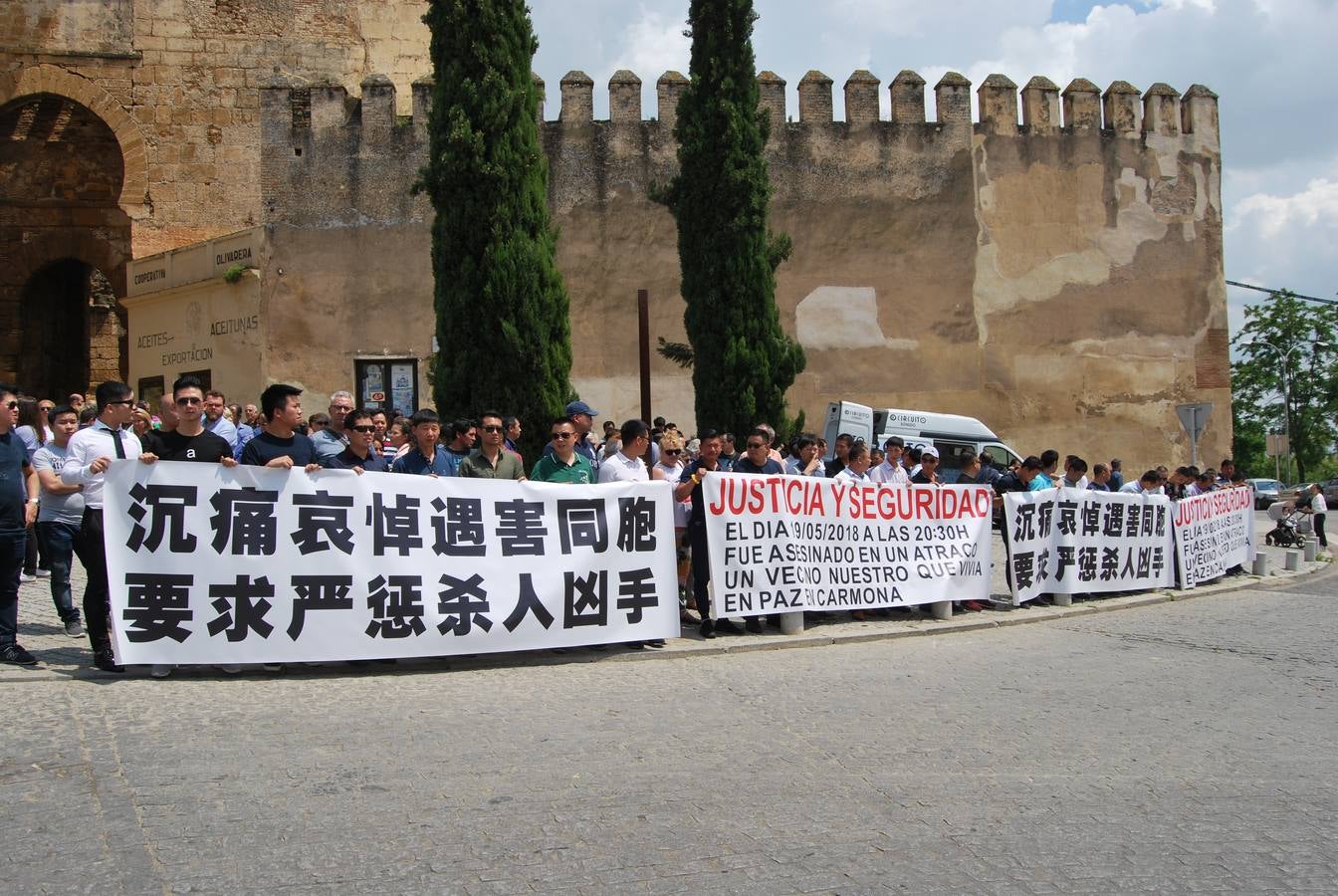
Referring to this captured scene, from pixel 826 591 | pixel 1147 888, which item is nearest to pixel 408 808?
pixel 1147 888

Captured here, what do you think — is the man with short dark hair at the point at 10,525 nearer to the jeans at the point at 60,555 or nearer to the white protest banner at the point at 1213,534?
the jeans at the point at 60,555

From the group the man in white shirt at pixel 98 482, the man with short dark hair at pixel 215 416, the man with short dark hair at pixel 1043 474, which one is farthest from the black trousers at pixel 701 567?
the man with short dark hair at pixel 215 416

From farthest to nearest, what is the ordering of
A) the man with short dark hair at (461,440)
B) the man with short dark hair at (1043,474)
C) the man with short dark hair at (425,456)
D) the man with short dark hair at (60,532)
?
the man with short dark hair at (1043,474), the man with short dark hair at (461,440), the man with short dark hair at (425,456), the man with short dark hair at (60,532)

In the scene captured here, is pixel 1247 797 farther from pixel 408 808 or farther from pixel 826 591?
pixel 826 591

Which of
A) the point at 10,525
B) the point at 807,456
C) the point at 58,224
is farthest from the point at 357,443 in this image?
the point at 58,224

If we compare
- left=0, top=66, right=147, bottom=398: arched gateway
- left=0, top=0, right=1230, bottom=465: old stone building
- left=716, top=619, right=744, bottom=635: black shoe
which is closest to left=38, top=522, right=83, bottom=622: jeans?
left=716, top=619, right=744, bottom=635: black shoe

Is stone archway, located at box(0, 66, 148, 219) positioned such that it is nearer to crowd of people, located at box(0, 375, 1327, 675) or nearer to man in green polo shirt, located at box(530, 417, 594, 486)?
crowd of people, located at box(0, 375, 1327, 675)

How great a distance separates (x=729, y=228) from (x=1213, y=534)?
874cm

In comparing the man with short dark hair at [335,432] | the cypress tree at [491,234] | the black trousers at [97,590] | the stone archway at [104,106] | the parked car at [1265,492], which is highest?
the stone archway at [104,106]

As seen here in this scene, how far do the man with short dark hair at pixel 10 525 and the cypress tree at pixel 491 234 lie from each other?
822 cm

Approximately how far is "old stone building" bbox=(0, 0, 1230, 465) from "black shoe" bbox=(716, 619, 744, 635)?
48.8 ft

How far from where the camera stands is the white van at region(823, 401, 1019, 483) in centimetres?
2095

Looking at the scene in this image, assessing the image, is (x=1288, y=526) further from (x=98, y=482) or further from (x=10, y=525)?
(x=10, y=525)

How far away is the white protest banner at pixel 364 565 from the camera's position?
24.0 ft
